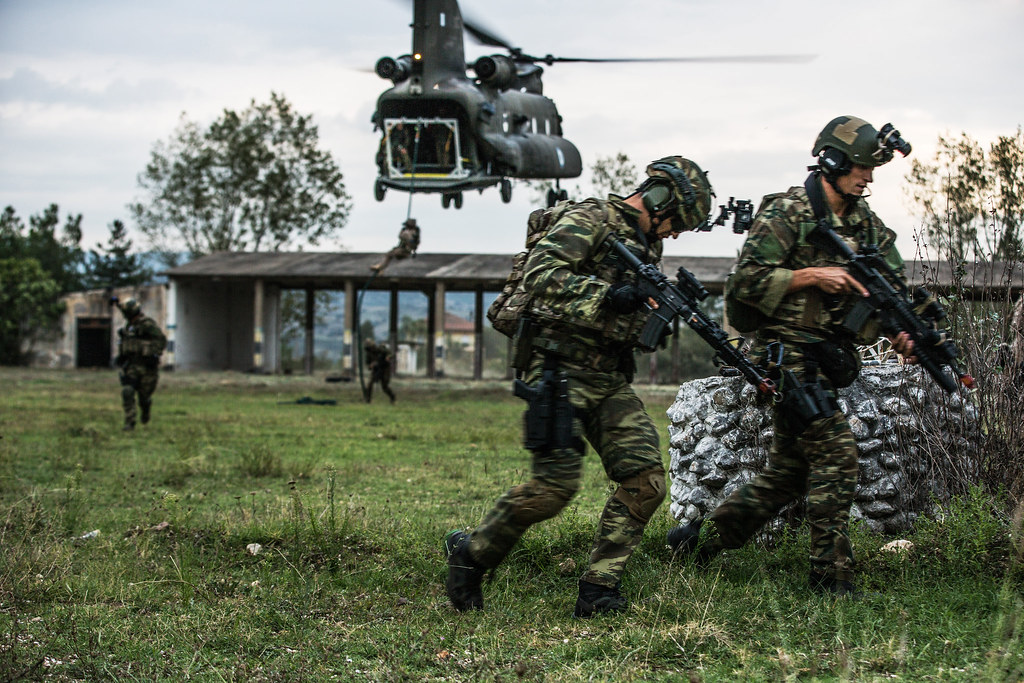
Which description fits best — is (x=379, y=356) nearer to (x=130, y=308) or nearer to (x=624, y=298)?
(x=130, y=308)

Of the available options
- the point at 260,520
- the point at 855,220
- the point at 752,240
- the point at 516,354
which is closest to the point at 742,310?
the point at 752,240

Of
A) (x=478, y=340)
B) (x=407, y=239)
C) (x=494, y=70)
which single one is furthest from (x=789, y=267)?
(x=478, y=340)

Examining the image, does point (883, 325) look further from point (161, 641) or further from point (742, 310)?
point (161, 641)

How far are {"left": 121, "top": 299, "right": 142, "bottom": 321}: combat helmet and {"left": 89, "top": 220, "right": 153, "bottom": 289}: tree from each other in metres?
40.3

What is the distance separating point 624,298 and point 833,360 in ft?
3.54

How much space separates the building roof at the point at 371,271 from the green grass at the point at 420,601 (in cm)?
2221

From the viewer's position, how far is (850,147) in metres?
4.58

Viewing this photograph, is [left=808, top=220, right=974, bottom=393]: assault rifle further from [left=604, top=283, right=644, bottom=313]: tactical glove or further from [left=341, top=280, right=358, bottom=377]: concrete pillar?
[left=341, top=280, right=358, bottom=377]: concrete pillar

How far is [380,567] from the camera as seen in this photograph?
5.21m

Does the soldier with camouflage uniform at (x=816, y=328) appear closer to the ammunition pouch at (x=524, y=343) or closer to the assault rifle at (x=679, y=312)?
the assault rifle at (x=679, y=312)

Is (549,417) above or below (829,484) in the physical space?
above

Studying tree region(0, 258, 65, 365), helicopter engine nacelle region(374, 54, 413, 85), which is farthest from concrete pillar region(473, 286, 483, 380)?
tree region(0, 258, 65, 365)

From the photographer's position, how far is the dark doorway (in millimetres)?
37875

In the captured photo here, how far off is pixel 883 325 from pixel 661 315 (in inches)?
40.8
